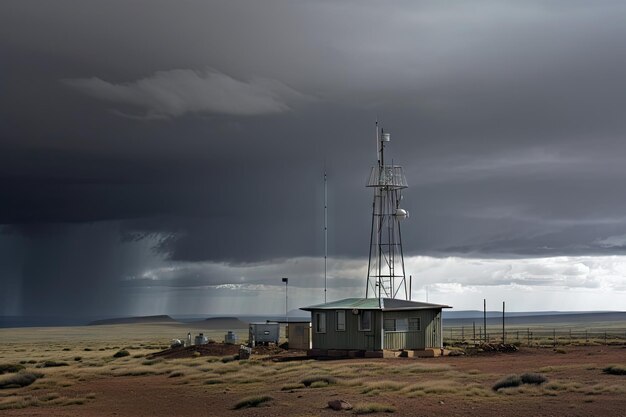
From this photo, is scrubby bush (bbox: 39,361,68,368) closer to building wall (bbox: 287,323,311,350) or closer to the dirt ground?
the dirt ground

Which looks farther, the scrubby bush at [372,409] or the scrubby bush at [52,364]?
the scrubby bush at [52,364]

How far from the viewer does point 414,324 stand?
51.1 metres

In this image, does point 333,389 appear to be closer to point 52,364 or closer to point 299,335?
point 299,335

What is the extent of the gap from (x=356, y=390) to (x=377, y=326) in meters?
18.7

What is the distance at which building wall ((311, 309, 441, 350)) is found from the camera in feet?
164

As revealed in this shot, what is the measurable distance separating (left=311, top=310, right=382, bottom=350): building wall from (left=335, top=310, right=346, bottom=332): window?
0.18 meters

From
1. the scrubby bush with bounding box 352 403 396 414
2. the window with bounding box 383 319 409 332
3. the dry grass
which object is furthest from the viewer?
the window with bounding box 383 319 409 332

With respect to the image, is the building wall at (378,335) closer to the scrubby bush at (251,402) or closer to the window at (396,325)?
the window at (396,325)

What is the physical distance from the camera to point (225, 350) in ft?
189

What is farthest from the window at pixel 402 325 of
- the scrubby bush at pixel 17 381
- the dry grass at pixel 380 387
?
the scrubby bush at pixel 17 381

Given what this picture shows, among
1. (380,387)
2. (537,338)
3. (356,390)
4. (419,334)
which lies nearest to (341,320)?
(419,334)

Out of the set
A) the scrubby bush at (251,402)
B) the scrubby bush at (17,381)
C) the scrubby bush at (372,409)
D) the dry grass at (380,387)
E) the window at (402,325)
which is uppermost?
the window at (402,325)

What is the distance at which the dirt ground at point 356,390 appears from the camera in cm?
2661

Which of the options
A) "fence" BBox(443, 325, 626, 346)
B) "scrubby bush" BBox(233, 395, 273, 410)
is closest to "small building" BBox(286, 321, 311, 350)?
"fence" BBox(443, 325, 626, 346)
